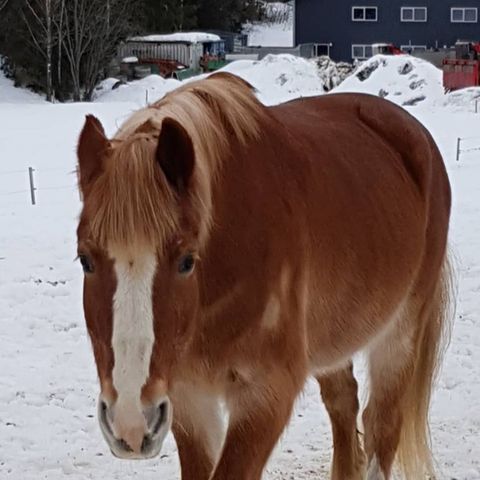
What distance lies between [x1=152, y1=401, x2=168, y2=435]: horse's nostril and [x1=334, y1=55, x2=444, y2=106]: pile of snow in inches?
841

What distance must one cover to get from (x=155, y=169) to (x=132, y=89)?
27530mm

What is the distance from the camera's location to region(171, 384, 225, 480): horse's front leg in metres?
2.76

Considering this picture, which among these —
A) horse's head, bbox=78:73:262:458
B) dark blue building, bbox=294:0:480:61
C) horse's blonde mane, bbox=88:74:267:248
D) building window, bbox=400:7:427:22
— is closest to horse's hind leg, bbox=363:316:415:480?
horse's blonde mane, bbox=88:74:267:248

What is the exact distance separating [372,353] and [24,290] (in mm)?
3767

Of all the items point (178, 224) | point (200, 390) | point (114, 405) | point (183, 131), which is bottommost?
point (200, 390)

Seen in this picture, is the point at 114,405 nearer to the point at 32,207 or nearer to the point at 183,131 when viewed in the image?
the point at 183,131

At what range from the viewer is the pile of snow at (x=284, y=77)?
88.1 ft

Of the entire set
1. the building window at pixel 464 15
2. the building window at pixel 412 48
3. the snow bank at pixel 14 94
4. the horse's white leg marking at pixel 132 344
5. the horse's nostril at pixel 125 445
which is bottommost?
the snow bank at pixel 14 94

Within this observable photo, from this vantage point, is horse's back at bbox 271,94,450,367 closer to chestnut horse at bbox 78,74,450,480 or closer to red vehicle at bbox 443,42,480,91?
chestnut horse at bbox 78,74,450,480

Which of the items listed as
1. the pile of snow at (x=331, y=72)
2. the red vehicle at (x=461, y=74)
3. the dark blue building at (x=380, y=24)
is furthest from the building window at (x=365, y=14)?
the red vehicle at (x=461, y=74)

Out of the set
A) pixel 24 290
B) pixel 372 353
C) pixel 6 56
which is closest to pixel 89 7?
pixel 6 56

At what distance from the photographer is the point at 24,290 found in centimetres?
695

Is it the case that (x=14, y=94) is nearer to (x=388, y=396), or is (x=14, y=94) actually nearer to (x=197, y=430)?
(x=388, y=396)

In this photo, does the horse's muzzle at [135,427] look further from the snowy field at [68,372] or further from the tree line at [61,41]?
the tree line at [61,41]
